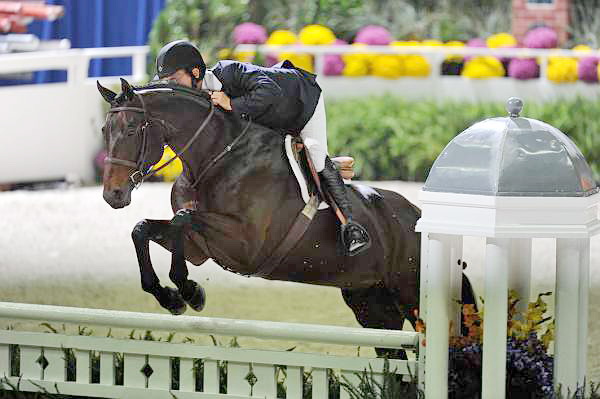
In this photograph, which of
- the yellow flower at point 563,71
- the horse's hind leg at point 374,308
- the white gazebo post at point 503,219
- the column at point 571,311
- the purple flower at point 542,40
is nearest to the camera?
the white gazebo post at point 503,219

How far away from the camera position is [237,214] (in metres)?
4.02

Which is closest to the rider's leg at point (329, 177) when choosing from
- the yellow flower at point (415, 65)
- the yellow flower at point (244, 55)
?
the yellow flower at point (244, 55)

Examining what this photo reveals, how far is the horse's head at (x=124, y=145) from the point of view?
376 centimetres

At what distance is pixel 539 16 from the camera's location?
48.7 feet

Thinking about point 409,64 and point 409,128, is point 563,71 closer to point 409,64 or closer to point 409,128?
point 409,64

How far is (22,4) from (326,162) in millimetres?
9299

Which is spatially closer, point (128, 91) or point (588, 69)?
point (128, 91)

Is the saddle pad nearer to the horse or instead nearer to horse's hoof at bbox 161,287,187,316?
the horse

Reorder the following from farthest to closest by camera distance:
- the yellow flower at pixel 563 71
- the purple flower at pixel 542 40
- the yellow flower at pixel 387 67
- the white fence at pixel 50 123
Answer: the purple flower at pixel 542 40 < the yellow flower at pixel 387 67 < the yellow flower at pixel 563 71 < the white fence at pixel 50 123

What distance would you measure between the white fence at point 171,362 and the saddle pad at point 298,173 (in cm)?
66

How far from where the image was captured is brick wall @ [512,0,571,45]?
14.9 metres

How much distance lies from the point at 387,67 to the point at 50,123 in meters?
3.02

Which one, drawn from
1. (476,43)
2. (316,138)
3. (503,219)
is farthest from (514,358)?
(476,43)

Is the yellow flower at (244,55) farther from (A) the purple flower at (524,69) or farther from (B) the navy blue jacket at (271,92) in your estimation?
(B) the navy blue jacket at (271,92)
